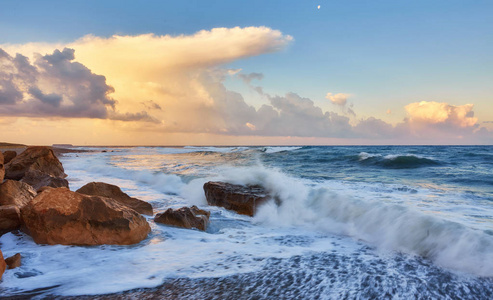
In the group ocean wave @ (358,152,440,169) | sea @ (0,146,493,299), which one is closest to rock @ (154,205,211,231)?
sea @ (0,146,493,299)

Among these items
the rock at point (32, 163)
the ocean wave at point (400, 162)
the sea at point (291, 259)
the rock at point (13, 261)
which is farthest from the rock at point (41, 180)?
the ocean wave at point (400, 162)

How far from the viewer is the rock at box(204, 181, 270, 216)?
7.19m

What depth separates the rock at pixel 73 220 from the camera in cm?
406

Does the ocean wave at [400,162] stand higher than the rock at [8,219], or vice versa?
the rock at [8,219]

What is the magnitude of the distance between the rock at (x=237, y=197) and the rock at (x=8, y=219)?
425cm

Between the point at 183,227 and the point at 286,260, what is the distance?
7.09 feet

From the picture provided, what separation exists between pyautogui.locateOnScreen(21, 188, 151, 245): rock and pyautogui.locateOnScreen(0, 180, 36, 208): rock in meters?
0.78

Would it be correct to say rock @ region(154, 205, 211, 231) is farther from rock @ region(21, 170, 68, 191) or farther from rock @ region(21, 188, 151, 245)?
rock @ region(21, 170, 68, 191)

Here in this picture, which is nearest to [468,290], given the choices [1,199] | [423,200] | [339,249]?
[339,249]

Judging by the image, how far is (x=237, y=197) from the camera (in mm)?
7402

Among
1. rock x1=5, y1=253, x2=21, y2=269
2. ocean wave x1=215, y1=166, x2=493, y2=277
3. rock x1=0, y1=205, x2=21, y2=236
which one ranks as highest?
rock x1=0, y1=205, x2=21, y2=236

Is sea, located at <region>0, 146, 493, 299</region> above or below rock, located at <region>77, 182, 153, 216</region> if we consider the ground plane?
below

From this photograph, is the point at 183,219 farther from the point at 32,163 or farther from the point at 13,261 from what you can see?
the point at 32,163

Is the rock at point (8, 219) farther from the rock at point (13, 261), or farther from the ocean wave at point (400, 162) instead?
the ocean wave at point (400, 162)
